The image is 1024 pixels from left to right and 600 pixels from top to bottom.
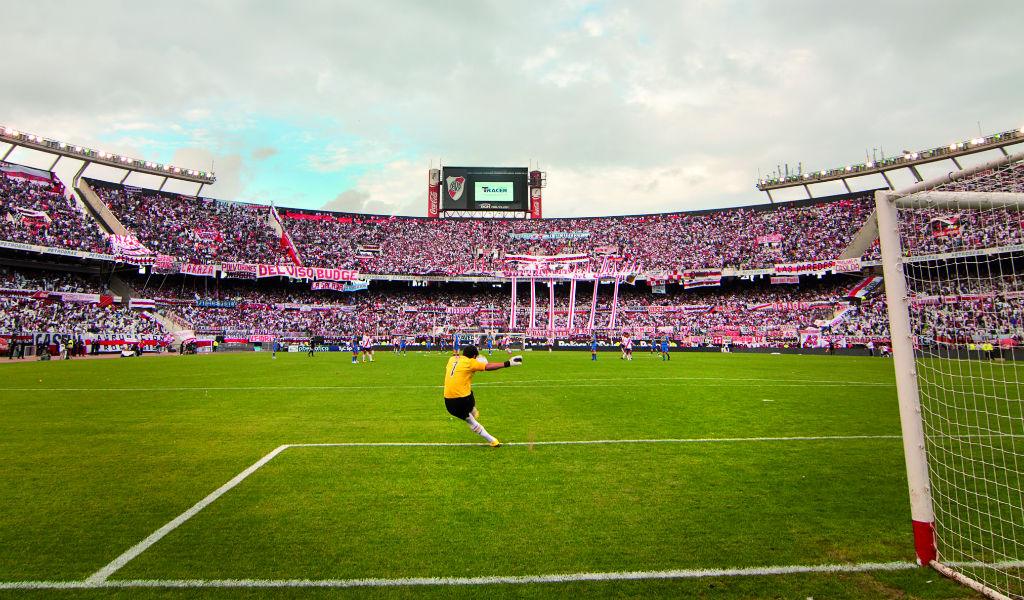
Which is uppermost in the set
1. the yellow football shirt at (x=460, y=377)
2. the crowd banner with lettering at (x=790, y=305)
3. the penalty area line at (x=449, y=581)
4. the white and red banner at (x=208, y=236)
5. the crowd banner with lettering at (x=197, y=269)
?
the white and red banner at (x=208, y=236)

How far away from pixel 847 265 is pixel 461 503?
51.9 metres

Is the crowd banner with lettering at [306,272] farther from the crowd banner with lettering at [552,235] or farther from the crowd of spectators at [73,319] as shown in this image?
the crowd banner with lettering at [552,235]

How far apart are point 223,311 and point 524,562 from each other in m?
55.5

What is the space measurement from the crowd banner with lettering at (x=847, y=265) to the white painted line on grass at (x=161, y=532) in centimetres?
5223

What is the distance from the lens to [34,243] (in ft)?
128

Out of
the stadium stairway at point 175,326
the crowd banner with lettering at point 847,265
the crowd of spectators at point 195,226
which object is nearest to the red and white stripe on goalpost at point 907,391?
the crowd banner with lettering at point 847,265

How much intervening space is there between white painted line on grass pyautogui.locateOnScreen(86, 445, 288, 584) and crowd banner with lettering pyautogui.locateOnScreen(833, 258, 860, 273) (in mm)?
52231

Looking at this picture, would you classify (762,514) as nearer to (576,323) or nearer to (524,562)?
(524,562)

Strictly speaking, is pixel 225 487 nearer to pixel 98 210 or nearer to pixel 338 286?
pixel 338 286

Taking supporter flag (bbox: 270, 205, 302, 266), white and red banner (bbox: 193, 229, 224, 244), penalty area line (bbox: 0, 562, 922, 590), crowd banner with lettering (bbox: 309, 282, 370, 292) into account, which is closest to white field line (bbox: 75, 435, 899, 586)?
penalty area line (bbox: 0, 562, 922, 590)

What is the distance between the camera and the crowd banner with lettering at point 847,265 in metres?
46.3

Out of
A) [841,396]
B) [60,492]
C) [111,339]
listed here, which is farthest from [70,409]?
[111,339]

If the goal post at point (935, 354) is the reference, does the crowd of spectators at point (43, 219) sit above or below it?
above

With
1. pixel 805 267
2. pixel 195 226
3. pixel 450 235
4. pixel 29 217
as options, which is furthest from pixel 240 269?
pixel 805 267
